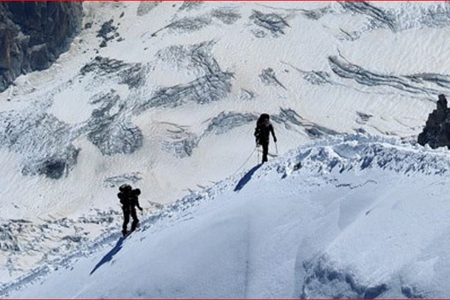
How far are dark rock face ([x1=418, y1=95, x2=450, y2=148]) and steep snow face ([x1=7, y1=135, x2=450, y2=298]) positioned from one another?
9497 centimetres

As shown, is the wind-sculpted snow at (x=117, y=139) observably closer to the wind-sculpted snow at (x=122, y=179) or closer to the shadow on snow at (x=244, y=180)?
the wind-sculpted snow at (x=122, y=179)

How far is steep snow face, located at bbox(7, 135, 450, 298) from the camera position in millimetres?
32781

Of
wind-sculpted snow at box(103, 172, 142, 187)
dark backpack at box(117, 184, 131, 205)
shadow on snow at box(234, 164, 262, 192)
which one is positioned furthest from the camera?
wind-sculpted snow at box(103, 172, 142, 187)

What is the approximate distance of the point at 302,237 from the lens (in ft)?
119

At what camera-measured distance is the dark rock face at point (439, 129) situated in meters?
136

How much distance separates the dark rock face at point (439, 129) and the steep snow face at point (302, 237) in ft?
312

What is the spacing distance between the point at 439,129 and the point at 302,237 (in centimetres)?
10741

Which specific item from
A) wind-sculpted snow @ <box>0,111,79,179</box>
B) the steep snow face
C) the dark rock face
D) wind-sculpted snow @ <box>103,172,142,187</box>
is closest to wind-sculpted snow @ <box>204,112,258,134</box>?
wind-sculpted snow @ <box>103,172,142,187</box>

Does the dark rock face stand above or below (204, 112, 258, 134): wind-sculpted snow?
above

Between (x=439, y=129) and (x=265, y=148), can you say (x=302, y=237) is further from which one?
(x=439, y=129)

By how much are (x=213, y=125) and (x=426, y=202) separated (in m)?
164

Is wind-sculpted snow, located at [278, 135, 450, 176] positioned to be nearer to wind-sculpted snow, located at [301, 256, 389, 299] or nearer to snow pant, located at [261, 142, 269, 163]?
snow pant, located at [261, 142, 269, 163]

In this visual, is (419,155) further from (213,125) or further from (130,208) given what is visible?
(213,125)

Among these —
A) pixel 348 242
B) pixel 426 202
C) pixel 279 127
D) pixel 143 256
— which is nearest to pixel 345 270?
pixel 348 242
